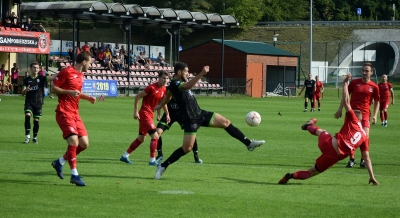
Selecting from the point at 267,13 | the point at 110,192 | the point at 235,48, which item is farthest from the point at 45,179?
the point at 267,13

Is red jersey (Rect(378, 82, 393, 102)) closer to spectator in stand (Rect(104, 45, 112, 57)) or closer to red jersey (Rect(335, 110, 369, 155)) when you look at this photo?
red jersey (Rect(335, 110, 369, 155))

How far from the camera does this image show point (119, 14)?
53.1m

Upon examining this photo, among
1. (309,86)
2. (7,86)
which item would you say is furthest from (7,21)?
(309,86)

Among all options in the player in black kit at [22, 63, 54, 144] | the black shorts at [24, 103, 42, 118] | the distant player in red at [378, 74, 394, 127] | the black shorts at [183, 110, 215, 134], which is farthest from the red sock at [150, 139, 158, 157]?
the distant player in red at [378, 74, 394, 127]

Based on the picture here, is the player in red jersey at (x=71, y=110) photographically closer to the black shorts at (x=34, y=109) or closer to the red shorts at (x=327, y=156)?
the red shorts at (x=327, y=156)

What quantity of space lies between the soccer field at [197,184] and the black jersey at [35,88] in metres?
1.21

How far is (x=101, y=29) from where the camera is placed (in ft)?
350

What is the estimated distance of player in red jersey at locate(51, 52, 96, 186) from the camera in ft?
37.8

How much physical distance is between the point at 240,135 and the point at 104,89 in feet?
122

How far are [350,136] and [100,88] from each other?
1523 inches

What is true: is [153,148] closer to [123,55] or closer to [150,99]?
[150,99]

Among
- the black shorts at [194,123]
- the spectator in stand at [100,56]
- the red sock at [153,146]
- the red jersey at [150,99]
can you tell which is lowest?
the red sock at [153,146]

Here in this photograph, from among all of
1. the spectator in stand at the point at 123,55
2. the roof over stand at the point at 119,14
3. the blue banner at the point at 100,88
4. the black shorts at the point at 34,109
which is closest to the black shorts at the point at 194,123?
the black shorts at the point at 34,109

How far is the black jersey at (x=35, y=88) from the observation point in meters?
19.3
